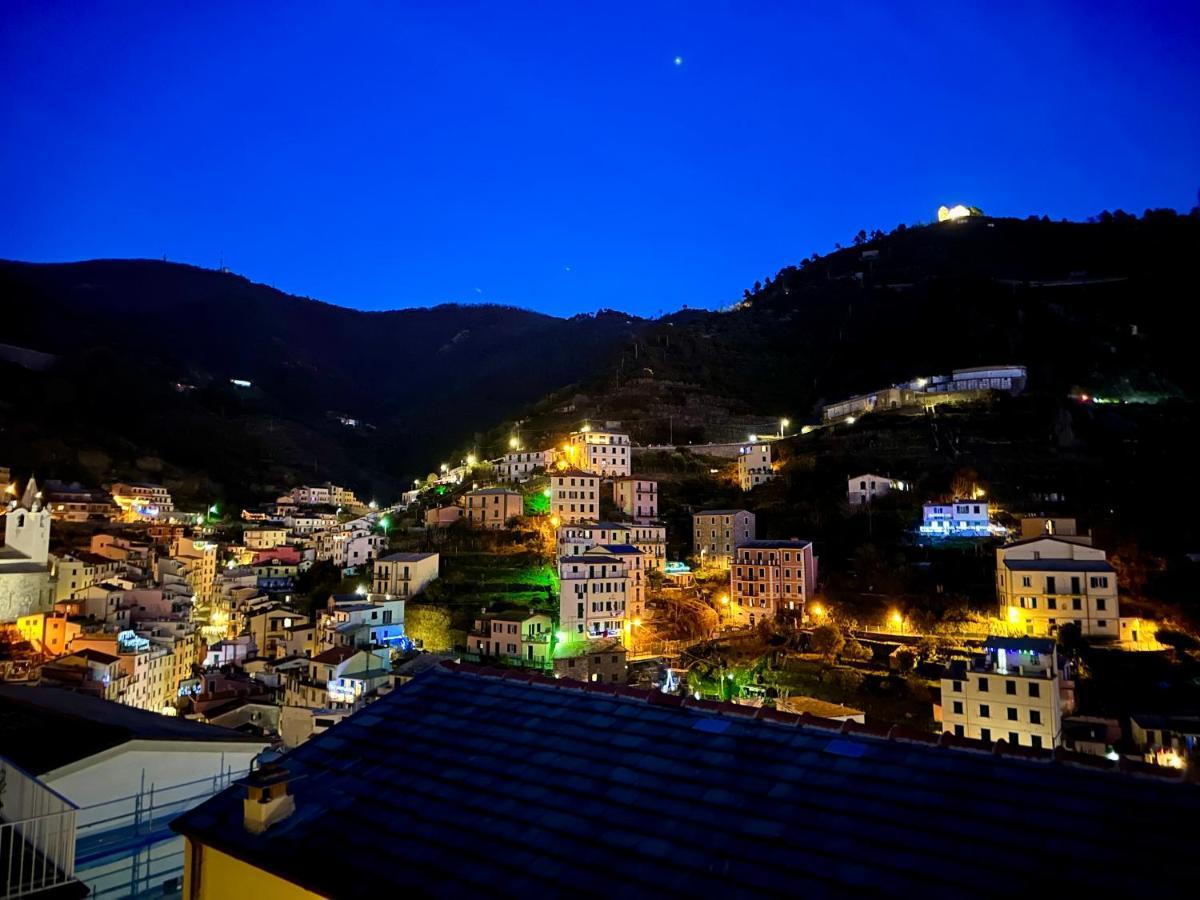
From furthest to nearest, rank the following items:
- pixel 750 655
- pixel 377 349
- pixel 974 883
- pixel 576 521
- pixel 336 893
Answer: pixel 377 349 < pixel 576 521 < pixel 750 655 < pixel 336 893 < pixel 974 883

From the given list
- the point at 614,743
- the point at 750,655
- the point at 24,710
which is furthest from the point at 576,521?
the point at 614,743

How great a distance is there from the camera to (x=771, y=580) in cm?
4162

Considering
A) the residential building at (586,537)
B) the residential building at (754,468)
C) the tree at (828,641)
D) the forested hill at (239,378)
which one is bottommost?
the tree at (828,641)

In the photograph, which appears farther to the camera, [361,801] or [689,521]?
[689,521]

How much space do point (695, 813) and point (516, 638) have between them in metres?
33.6

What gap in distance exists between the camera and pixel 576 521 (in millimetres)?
53531

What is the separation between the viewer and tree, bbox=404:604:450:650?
40281 millimetres

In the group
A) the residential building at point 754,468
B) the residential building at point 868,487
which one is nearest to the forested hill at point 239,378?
the residential building at point 754,468

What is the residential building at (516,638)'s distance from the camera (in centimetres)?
3644

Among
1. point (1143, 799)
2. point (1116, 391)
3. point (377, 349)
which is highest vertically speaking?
point (377, 349)

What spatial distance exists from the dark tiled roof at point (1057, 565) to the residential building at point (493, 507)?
32833mm

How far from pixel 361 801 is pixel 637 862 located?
86.3 inches

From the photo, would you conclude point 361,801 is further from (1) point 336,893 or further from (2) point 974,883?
(2) point 974,883

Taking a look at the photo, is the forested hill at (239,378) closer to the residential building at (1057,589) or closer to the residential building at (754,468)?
the residential building at (754,468)
